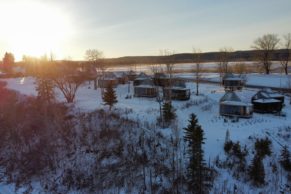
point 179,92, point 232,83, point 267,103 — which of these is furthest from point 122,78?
point 267,103

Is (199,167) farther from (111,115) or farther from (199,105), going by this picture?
(199,105)

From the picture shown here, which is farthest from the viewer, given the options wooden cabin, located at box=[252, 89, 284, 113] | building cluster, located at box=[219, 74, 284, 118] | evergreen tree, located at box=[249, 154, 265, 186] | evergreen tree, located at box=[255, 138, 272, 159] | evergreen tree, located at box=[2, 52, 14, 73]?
evergreen tree, located at box=[2, 52, 14, 73]

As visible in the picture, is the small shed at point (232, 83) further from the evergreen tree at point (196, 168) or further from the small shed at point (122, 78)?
the evergreen tree at point (196, 168)

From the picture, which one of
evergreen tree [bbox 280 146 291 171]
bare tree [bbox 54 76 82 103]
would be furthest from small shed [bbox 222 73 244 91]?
evergreen tree [bbox 280 146 291 171]

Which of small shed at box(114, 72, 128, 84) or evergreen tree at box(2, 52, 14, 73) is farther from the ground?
evergreen tree at box(2, 52, 14, 73)

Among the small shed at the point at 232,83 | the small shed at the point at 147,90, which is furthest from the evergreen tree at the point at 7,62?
the small shed at the point at 232,83

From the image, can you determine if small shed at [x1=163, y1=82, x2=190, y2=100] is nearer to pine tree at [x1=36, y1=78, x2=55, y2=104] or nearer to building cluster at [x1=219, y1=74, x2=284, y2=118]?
building cluster at [x1=219, y1=74, x2=284, y2=118]

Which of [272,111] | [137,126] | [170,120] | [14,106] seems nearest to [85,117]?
[137,126]

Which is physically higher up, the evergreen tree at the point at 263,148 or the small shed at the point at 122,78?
the small shed at the point at 122,78
